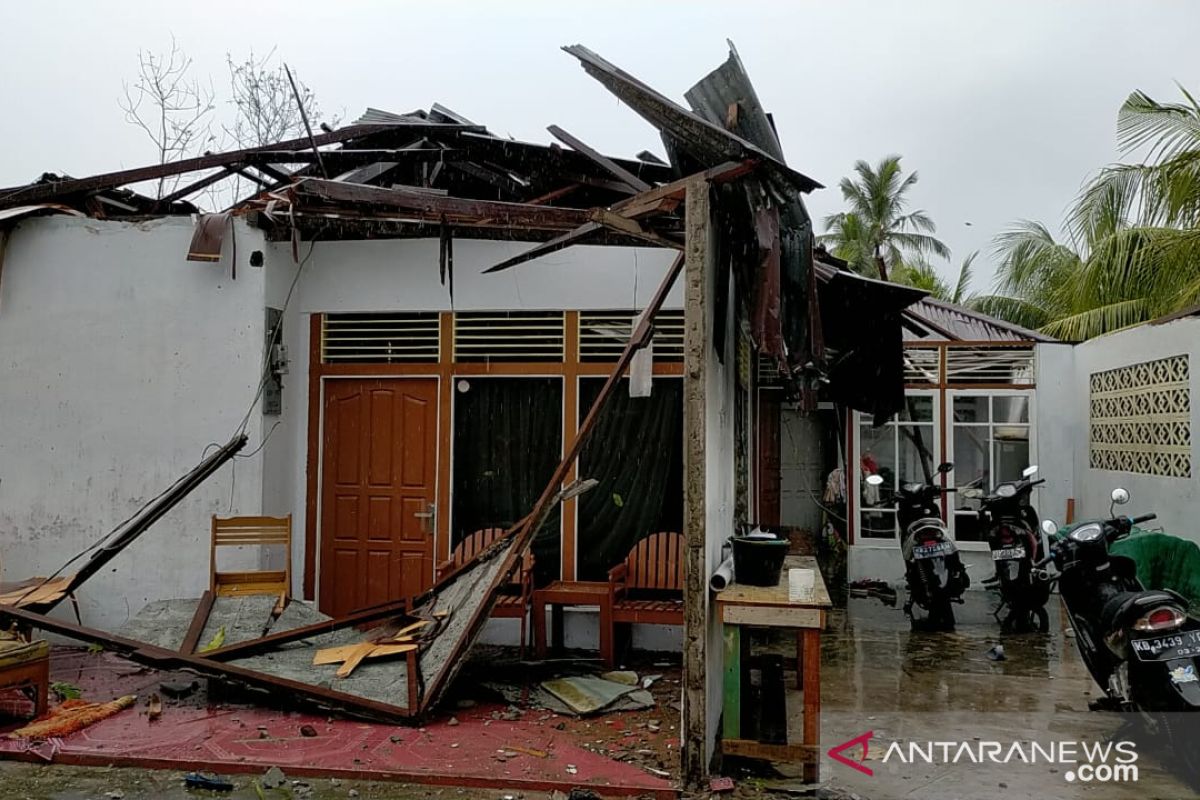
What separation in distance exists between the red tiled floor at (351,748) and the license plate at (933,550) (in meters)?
4.09

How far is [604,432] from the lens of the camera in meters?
6.44

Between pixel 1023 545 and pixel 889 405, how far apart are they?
1.62 metres

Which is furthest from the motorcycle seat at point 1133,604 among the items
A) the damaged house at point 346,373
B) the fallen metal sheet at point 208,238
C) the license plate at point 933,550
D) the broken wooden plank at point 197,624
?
the fallen metal sheet at point 208,238

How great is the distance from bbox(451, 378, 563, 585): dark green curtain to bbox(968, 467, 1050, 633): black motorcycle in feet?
12.8

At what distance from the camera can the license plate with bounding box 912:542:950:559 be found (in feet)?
24.5

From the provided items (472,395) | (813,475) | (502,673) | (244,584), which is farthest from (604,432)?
(813,475)

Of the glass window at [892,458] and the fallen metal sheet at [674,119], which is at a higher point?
the fallen metal sheet at [674,119]

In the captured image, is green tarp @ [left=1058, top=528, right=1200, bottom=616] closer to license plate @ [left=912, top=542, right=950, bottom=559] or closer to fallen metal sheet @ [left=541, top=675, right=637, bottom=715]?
license plate @ [left=912, top=542, right=950, bottom=559]

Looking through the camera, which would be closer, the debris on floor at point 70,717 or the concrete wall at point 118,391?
the debris on floor at point 70,717

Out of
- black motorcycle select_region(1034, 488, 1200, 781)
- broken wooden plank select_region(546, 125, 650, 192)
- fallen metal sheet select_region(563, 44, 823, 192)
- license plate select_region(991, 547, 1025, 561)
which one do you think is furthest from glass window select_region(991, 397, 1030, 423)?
fallen metal sheet select_region(563, 44, 823, 192)

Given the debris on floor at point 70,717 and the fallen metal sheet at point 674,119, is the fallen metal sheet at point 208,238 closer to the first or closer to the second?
the debris on floor at point 70,717

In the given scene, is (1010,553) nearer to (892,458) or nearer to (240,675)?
(892,458)

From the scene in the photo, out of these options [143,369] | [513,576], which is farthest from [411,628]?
[143,369]

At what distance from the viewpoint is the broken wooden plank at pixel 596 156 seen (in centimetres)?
552
